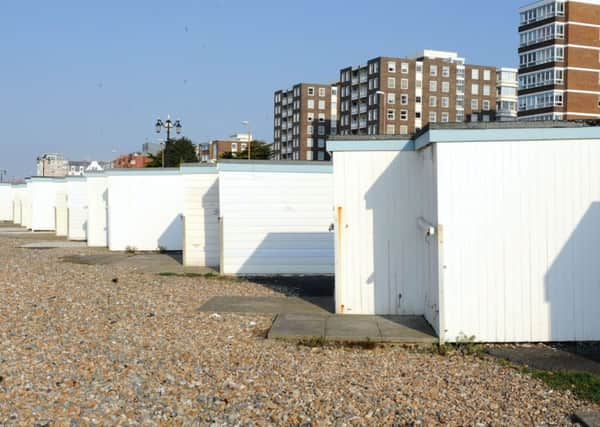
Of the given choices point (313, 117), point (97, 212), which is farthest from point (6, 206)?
point (313, 117)

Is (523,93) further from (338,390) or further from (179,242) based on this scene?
(338,390)

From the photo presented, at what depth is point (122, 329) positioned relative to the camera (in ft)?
33.8

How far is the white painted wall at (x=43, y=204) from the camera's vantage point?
38.7m

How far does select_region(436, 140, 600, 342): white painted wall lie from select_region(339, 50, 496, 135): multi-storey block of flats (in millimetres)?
91256

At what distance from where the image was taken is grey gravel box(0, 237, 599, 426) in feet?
20.9

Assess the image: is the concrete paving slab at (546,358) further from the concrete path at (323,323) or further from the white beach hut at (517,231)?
the concrete path at (323,323)

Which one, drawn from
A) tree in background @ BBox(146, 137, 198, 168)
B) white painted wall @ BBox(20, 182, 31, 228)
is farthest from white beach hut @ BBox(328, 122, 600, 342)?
tree in background @ BBox(146, 137, 198, 168)

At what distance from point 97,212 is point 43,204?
41.7ft

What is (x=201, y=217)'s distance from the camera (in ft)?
64.3

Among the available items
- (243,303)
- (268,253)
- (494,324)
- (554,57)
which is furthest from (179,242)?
(554,57)

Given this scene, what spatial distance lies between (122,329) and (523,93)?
7935cm

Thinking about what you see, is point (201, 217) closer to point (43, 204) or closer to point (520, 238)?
point (520, 238)

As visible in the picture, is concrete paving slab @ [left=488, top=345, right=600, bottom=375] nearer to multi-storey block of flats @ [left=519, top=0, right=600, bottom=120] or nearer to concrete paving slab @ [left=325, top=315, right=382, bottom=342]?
concrete paving slab @ [left=325, top=315, right=382, bottom=342]

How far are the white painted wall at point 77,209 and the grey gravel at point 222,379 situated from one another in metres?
19.8
